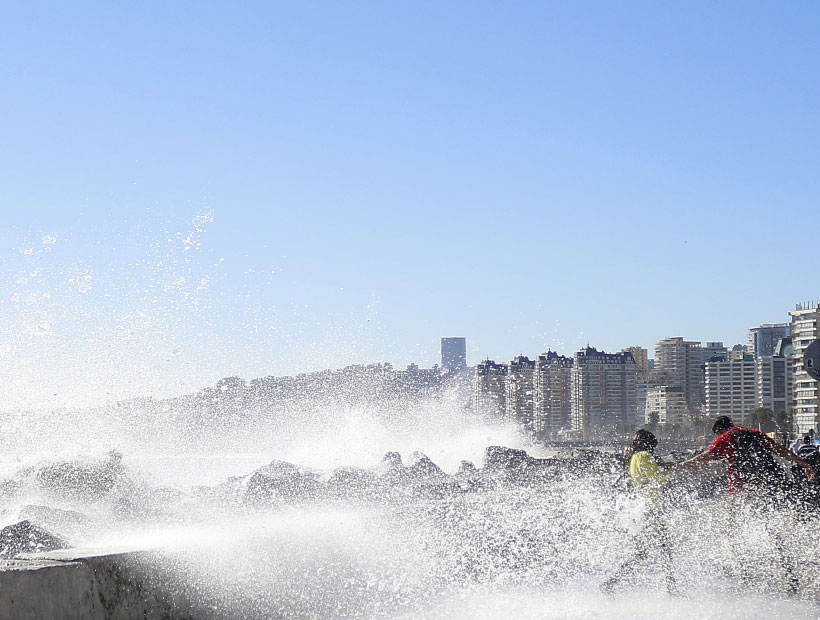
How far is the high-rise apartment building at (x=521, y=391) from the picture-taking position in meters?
140

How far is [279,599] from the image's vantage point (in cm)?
684

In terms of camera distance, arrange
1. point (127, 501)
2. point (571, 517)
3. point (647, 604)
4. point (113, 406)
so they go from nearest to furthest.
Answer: point (647, 604)
point (571, 517)
point (127, 501)
point (113, 406)

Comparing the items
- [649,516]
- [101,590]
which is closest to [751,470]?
[649,516]

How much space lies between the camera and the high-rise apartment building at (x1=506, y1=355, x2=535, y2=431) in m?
140

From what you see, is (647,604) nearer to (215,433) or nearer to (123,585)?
(123,585)

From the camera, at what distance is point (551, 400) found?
190m

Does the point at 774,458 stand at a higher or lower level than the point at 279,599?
higher

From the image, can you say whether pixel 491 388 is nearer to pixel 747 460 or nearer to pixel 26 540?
pixel 747 460

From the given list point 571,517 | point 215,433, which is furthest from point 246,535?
point 215,433

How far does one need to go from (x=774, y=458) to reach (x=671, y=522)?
980 millimetres

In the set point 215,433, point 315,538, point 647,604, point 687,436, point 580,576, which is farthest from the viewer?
point 687,436

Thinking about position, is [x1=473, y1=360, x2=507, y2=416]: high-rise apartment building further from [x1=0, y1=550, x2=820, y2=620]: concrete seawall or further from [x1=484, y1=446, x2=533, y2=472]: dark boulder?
[x1=0, y1=550, x2=820, y2=620]: concrete seawall

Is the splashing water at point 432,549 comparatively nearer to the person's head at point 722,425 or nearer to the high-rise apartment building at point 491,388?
the person's head at point 722,425

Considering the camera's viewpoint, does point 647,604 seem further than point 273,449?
No
